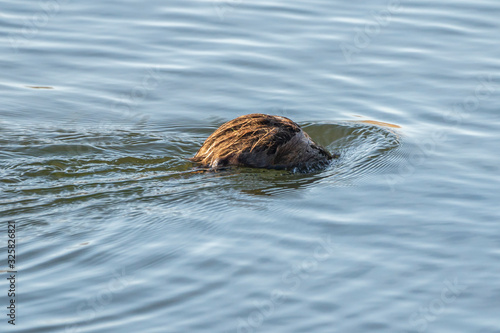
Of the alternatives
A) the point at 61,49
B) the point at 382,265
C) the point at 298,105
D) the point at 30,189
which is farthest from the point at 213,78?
the point at 382,265

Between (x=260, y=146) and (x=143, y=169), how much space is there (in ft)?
4.36

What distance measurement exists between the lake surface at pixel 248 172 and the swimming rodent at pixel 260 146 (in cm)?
17

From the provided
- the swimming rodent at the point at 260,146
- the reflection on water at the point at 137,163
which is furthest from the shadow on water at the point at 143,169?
the swimming rodent at the point at 260,146

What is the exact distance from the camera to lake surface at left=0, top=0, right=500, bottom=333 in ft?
19.9

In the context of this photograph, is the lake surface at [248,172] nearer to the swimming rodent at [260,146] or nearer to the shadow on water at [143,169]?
the shadow on water at [143,169]

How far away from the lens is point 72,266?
6.43m

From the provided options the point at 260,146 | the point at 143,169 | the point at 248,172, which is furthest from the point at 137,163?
the point at 260,146

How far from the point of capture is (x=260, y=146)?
8.54 m

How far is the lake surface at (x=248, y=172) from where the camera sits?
607cm

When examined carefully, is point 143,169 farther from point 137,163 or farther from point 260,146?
point 260,146

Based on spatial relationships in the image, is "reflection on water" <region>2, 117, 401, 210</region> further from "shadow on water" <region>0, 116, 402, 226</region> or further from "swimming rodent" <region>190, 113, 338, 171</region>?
"swimming rodent" <region>190, 113, 338, 171</region>

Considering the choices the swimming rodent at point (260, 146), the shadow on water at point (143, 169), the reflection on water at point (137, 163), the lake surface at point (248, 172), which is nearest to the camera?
the lake surface at point (248, 172)

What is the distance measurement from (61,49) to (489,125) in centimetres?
677

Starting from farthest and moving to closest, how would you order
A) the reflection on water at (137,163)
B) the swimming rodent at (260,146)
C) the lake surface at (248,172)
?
the swimming rodent at (260,146)
the reflection on water at (137,163)
the lake surface at (248,172)
